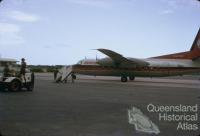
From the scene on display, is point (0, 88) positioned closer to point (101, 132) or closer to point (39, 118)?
point (39, 118)

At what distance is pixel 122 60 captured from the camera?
3491cm

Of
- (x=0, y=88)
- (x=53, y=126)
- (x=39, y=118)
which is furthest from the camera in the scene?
(x=0, y=88)

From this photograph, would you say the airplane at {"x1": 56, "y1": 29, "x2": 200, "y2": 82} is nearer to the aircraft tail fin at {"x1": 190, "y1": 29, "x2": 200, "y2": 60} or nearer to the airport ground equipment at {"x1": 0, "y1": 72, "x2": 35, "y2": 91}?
the aircraft tail fin at {"x1": 190, "y1": 29, "x2": 200, "y2": 60}

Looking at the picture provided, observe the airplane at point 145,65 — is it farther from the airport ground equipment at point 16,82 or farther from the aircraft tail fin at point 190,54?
the airport ground equipment at point 16,82

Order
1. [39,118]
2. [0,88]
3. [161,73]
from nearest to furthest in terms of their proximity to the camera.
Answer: [39,118] < [0,88] < [161,73]

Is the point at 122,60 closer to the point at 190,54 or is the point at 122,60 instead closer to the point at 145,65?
the point at 145,65

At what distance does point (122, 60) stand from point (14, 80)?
17466 millimetres

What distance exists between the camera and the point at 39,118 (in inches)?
377

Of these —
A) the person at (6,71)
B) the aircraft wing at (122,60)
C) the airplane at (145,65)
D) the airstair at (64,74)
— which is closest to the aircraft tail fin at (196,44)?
the airplane at (145,65)

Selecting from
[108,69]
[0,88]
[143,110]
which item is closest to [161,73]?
[108,69]

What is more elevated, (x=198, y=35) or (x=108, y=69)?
(x=198, y=35)

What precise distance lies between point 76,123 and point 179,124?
2669 millimetres

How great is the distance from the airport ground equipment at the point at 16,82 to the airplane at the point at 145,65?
12.2m

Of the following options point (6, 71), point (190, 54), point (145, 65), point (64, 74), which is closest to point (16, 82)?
point (6, 71)
